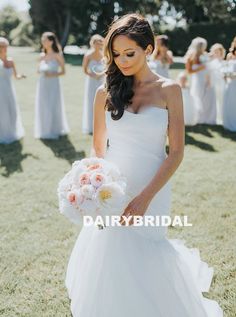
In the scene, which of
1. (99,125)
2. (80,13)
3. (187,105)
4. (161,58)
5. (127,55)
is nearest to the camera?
→ (127,55)

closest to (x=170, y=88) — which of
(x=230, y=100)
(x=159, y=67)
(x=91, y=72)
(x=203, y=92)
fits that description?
(x=91, y=72)

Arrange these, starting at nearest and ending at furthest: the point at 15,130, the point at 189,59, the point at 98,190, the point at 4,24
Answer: the point at 98,190, the point at 15,130, the point at 189,59, the point at 4,24

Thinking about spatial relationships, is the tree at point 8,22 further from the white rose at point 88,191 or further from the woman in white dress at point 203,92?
the white rose at point 88,191

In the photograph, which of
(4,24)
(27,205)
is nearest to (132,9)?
(27,205)

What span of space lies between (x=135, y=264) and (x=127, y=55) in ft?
5.00

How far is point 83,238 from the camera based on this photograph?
133 inches

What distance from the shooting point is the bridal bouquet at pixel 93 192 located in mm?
2506

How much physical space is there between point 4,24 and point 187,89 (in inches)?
3545

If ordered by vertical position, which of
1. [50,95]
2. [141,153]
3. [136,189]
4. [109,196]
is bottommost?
[50,95]

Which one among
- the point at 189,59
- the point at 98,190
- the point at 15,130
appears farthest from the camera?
the point at 189,59

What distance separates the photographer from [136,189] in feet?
9.96

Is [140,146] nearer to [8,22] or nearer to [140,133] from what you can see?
[140,133]

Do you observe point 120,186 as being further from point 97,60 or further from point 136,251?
point 97,60

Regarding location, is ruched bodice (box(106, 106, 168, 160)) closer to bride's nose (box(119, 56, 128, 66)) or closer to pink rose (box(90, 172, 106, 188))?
bride's nose (box(119, 56, 128, 66))
